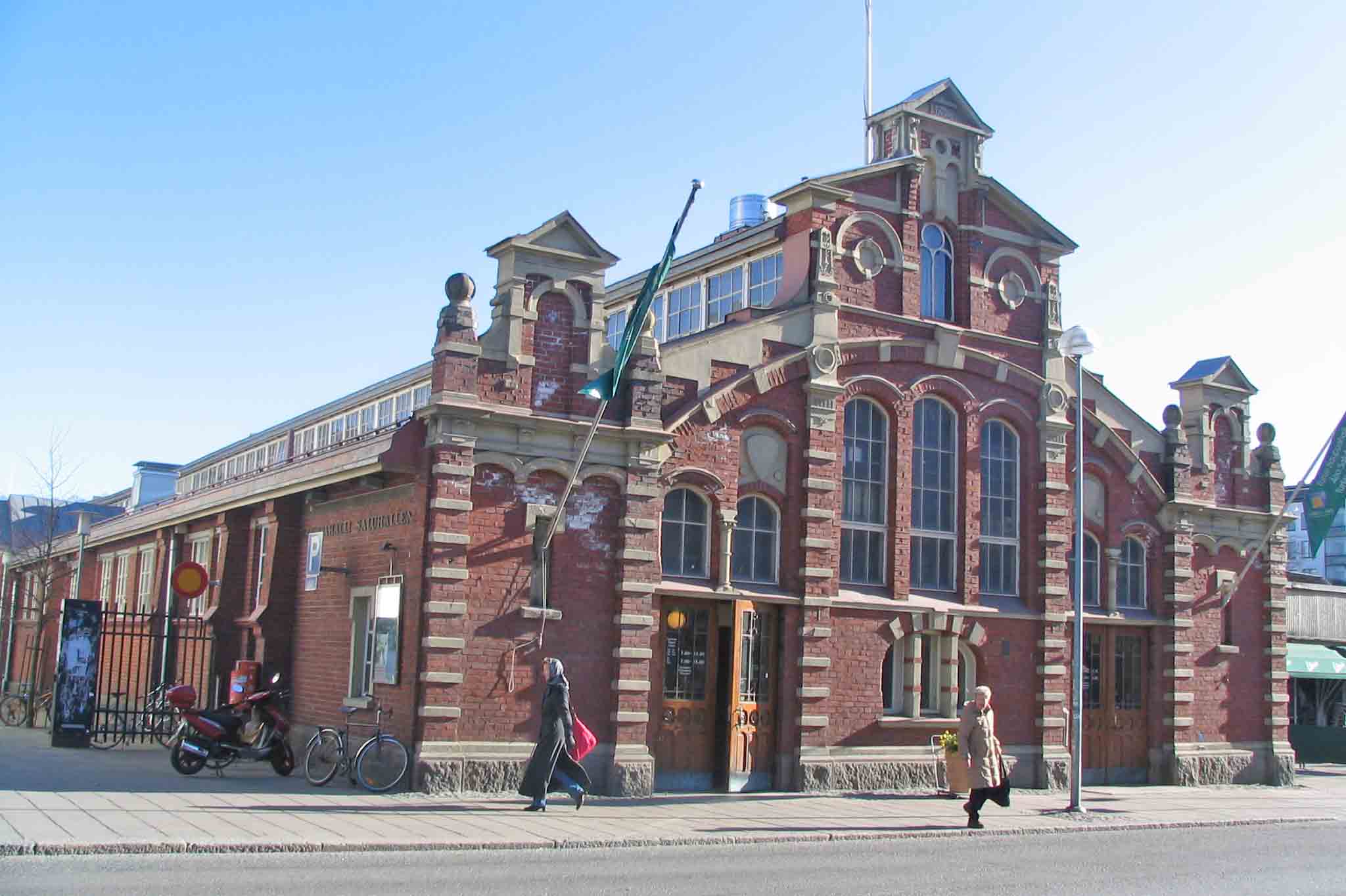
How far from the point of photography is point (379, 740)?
18.4 metres

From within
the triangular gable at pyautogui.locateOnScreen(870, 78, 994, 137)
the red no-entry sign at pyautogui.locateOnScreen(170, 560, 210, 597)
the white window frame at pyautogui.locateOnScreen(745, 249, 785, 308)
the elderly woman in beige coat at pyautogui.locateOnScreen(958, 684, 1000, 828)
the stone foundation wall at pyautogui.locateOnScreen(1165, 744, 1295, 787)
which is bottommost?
the stone foundation wall at pyautogui.locateOnScreen(1165, 744, 1295, 787)

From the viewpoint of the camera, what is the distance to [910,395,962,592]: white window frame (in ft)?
77.2

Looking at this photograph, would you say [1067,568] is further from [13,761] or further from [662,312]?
[13,761]

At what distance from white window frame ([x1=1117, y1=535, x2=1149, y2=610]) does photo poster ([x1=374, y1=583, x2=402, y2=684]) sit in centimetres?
1367

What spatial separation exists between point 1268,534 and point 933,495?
7331 mm

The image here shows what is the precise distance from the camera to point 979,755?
58.6ft

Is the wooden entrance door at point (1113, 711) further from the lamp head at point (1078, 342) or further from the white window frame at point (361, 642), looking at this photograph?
the white window frame at point (361, 642)

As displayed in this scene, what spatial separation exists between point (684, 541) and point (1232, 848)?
28.1 feet

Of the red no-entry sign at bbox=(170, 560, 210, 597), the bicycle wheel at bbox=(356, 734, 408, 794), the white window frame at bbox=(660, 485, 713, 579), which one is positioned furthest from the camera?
the red no-entry sign at bbox=(170, 560, 210, 597)

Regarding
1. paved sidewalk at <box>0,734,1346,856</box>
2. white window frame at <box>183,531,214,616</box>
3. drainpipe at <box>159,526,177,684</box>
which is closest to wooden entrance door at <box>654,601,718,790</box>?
paved sidewalk at <box>0,734,1346,856</box>

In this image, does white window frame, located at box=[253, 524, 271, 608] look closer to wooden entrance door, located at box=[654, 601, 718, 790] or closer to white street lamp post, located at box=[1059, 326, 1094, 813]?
wooden entrance door, located at box=[654, 601, 718, 790]

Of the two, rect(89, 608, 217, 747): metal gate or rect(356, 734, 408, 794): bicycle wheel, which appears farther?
rect(89, 608, 217, 747): metal gate

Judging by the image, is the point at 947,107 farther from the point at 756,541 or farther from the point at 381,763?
the point at 381,763

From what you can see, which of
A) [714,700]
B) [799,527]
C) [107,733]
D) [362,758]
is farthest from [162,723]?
[799,527]
